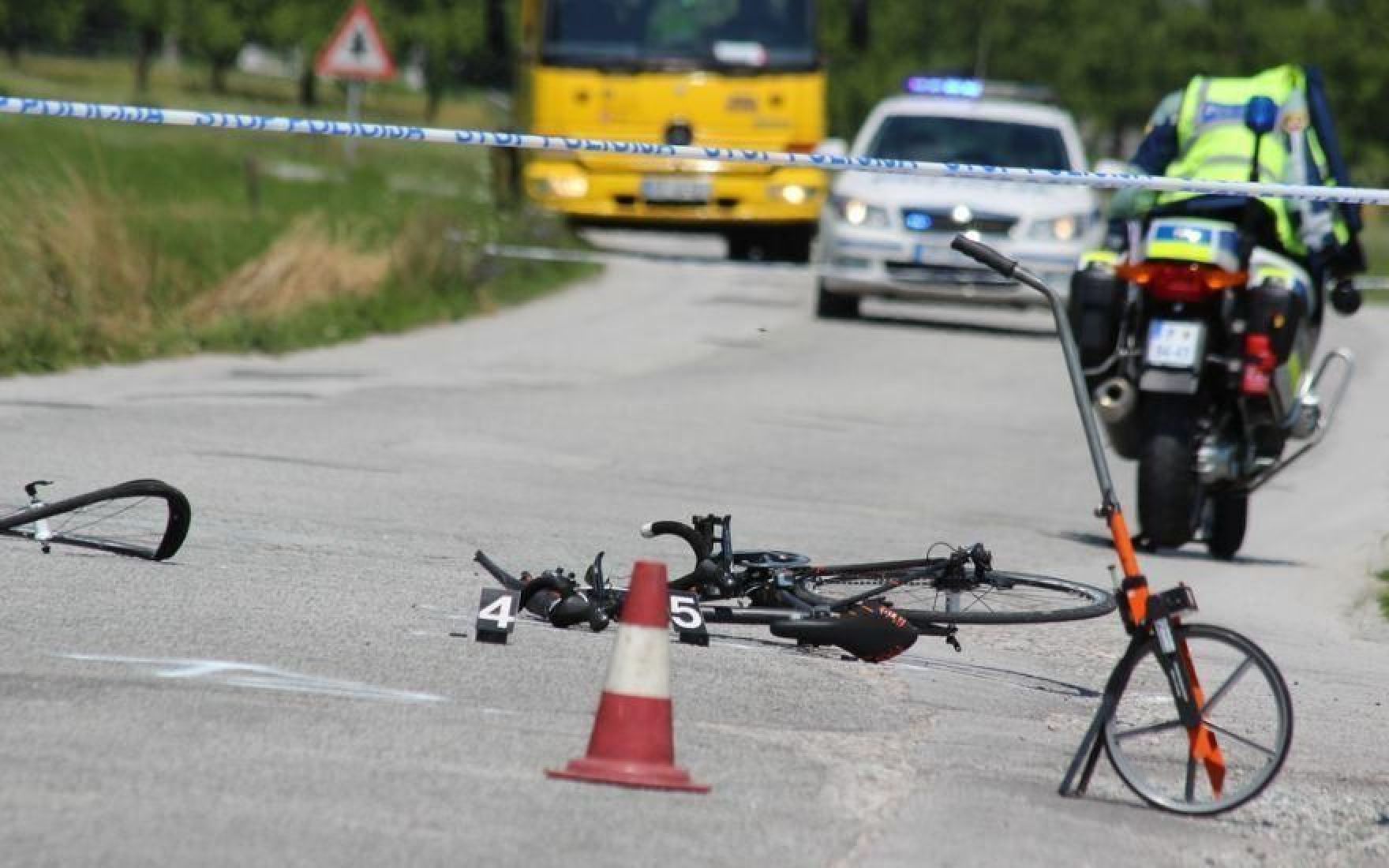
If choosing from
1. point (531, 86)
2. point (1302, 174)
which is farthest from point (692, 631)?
point (531, 86)

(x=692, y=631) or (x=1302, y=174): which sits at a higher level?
(x=1302, y=174)

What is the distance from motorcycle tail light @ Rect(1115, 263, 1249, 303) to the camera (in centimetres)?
953

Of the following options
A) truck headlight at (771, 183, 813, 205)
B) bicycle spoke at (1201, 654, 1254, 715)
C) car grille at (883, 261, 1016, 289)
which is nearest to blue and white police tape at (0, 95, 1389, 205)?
bicycle spoke at (1201, 654, 1254, 715)

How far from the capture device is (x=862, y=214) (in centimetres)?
2045

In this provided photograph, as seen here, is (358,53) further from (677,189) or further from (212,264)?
(212,264)

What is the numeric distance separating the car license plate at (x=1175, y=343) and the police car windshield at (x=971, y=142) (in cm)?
1103

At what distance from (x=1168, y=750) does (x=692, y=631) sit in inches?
51.2

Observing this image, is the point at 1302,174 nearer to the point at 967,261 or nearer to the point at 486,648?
the point at 486,648

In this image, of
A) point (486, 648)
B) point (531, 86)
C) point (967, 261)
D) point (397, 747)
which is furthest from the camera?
point (531, 86)

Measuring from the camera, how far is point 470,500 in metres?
9.79

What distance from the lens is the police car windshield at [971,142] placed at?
68.2 feet

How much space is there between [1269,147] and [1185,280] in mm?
778

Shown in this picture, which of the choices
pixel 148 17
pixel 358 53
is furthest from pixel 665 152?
pixel 148 17

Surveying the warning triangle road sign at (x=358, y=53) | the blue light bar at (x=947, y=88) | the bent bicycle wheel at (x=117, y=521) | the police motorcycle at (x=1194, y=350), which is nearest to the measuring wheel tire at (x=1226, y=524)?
the police motorcycle at (x=1194, y=350)
